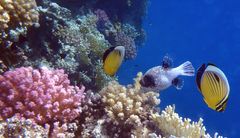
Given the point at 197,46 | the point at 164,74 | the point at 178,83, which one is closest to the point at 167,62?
the point at 164,74

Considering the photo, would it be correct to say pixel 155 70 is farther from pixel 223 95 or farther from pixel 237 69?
pixel 237 69

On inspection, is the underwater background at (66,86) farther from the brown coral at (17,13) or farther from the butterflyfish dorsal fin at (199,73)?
the butterflyfish dorsal fin at (199,73)

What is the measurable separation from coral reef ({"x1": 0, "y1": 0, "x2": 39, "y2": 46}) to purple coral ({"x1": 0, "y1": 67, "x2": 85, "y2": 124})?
82 centimetres

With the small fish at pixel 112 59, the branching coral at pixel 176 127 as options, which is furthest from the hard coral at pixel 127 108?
the small fish at pixel 112 59

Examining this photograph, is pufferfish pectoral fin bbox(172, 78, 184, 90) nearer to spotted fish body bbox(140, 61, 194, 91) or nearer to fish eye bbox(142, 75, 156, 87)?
spotted fish body bbox(140, 61, 194, 91)

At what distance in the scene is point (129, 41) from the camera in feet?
Answer: 37.4

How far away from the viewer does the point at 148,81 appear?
3.91 meters

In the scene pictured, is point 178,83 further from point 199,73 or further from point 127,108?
point 199,73

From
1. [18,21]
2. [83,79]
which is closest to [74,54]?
[83,79]

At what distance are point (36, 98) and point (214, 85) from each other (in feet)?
8.03

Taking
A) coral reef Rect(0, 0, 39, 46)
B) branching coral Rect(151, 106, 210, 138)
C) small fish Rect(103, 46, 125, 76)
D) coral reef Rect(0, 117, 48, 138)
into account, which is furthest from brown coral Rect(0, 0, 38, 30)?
branching coral Rect(151, 106, 210, 138)

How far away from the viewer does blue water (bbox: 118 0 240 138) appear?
130 ft

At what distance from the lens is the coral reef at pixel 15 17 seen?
177 inches

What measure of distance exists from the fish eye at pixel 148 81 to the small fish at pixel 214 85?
1601 mm
